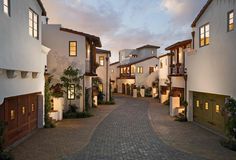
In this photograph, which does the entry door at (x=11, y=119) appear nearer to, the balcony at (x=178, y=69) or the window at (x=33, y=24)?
the window at (x=33, y=24)

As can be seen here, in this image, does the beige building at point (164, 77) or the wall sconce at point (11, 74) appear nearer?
the wall sconce at point (11, 74)

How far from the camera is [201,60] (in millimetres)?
16453

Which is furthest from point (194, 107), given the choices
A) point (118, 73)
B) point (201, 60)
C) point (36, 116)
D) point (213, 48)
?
point (118, 73)

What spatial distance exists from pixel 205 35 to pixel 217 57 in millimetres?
2514

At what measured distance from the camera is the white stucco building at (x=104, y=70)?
111 ft

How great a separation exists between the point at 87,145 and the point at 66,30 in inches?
482

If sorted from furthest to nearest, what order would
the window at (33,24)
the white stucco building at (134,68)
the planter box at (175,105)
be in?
the white stucco building at (134,68) < the planter box at (175,105) < the window at (33,24)

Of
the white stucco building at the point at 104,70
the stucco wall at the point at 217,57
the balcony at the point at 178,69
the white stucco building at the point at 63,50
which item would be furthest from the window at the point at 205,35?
the white stucco building at the point at 104,70

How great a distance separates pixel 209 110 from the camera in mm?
16094

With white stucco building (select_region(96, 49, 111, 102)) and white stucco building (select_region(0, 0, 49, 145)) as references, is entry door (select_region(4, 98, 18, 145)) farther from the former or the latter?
white stucco building (select_region(96, 49, 111, 102))

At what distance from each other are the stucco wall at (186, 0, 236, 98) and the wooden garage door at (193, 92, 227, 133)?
66 cm

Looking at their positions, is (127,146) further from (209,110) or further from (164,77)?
(164,77)

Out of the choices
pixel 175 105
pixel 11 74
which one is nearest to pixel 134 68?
pixel 175 105

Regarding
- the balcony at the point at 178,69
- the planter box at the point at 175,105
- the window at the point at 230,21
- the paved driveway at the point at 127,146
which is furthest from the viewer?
the balcony at the point at 178,69
